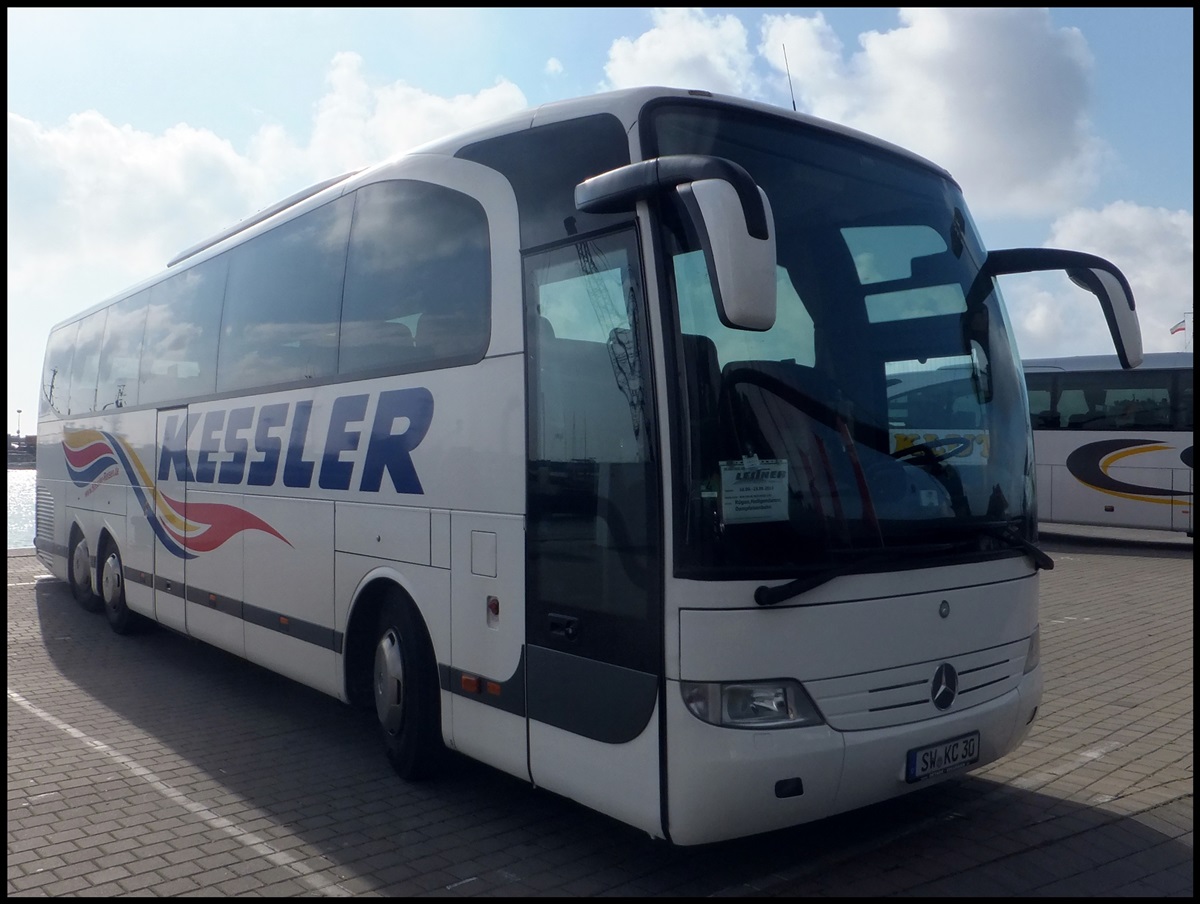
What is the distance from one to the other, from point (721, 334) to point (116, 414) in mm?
8655

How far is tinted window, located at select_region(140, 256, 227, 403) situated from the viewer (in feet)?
29.6

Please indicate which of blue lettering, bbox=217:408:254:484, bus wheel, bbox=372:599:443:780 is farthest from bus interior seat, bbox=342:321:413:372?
blue lettering, bbox=217:408:254:484

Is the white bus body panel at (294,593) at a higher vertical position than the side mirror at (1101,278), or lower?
lower

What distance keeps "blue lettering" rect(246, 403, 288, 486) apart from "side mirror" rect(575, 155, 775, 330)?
427 cm

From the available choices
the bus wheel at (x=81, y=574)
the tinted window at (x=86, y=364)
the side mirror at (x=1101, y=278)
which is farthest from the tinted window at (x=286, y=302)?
the bus wheel at (x=81, y=574)

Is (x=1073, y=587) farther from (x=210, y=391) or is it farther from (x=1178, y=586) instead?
(x=210, y=391)

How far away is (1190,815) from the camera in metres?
5.44

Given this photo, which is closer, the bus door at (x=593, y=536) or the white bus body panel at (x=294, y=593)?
the bus door at (x=593, y=536)

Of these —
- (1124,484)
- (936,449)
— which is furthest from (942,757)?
(1124,484)

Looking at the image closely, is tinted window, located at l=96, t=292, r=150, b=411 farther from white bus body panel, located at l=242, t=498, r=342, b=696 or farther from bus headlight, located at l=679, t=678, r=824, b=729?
bus headlight, located at l=679, t=678, r=824, b=729

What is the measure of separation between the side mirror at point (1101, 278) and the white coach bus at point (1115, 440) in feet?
50.9

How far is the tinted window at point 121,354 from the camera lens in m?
10.9

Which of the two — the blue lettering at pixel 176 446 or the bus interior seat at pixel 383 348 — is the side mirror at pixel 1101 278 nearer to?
the bus interior seat at pixel 383 348

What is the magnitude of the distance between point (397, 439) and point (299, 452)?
1386mm
